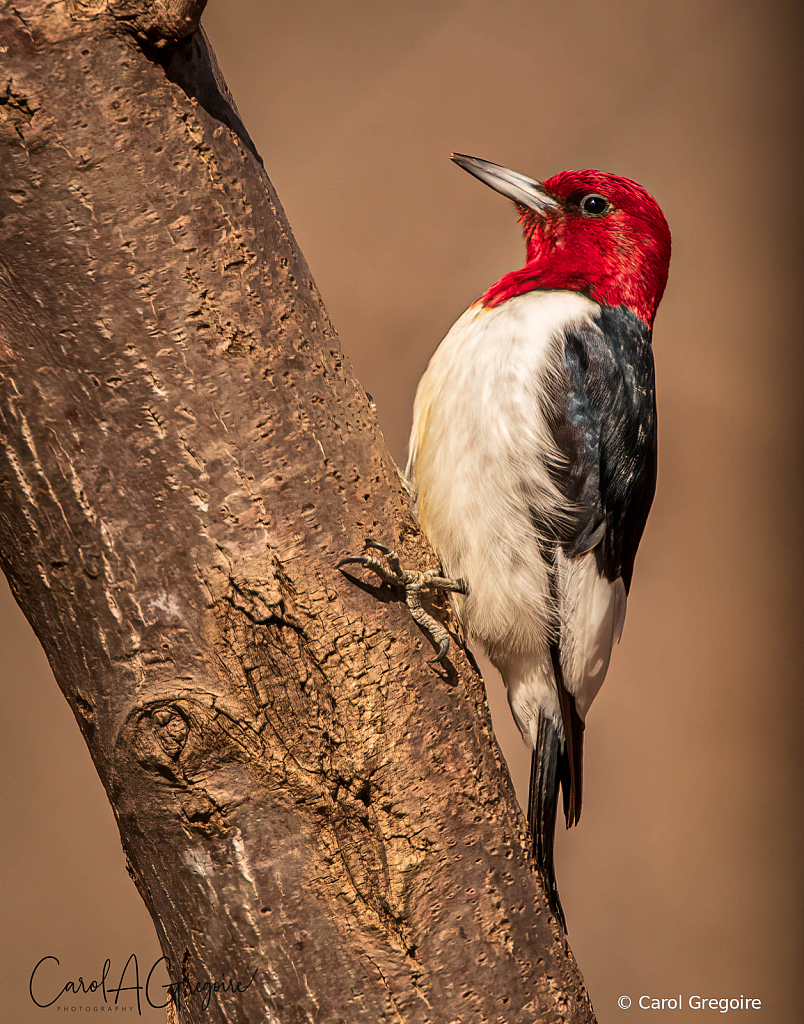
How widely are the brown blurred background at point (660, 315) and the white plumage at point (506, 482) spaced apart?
1.06 meters

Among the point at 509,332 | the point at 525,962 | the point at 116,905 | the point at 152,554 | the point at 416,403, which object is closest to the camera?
the point at 152,554

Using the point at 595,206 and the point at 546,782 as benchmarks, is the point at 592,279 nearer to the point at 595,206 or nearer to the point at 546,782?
the point at 595,206

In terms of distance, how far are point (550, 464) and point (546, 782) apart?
0.52 metres

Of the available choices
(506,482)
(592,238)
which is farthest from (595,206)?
(506,482)

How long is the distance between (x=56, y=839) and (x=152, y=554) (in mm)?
1829

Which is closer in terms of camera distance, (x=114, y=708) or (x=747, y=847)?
(x=114, y=708)

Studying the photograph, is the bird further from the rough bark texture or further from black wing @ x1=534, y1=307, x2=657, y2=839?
the rough bark texture

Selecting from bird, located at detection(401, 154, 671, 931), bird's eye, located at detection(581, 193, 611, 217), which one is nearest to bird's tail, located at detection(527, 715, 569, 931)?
bird, located at detection(401, 154, 671, 931)

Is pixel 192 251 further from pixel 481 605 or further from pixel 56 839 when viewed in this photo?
pixel 56 839

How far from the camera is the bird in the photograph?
1146 millimetres

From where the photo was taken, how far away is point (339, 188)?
2.30 m

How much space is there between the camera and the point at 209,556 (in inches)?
27.3

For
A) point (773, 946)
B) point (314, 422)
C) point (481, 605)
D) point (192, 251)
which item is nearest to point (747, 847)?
point (773, 946)

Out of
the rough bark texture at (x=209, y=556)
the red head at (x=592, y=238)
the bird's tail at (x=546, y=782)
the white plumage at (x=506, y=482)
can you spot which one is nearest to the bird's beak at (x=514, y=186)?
the red head at (x=592, y=238)
